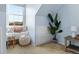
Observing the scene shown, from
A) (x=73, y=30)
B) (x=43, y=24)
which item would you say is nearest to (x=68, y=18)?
(x=73, y=30)

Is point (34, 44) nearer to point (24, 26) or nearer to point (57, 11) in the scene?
point (24, 26)

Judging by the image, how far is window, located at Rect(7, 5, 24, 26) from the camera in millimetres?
1410

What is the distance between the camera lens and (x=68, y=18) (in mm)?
1452

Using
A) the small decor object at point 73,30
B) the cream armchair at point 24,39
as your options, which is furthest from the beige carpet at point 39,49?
the small decor object at point 73,30

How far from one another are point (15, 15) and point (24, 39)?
0.31 m

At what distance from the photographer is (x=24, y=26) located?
4.74 ft

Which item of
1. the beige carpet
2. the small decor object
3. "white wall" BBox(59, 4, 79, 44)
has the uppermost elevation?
"white wall" BBox(59, 4, 79, 44)

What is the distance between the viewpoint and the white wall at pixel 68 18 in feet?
4.61

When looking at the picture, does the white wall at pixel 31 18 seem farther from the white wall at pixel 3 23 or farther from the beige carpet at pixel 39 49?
the white wall at pixel 3 23

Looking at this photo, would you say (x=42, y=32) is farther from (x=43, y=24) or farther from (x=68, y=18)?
(x=68, y=18)

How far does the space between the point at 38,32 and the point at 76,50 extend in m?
0.49

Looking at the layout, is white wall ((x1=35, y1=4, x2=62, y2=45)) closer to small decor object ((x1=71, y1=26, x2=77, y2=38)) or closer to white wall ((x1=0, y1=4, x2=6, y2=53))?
small decor object ((x1=71, y1=26, x2=77, y2=38))

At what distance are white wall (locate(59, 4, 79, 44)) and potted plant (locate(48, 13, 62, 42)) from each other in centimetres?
5

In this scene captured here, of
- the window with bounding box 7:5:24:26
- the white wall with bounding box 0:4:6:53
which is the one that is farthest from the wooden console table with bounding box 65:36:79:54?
the white wall with bounding box 0:4:6:53
